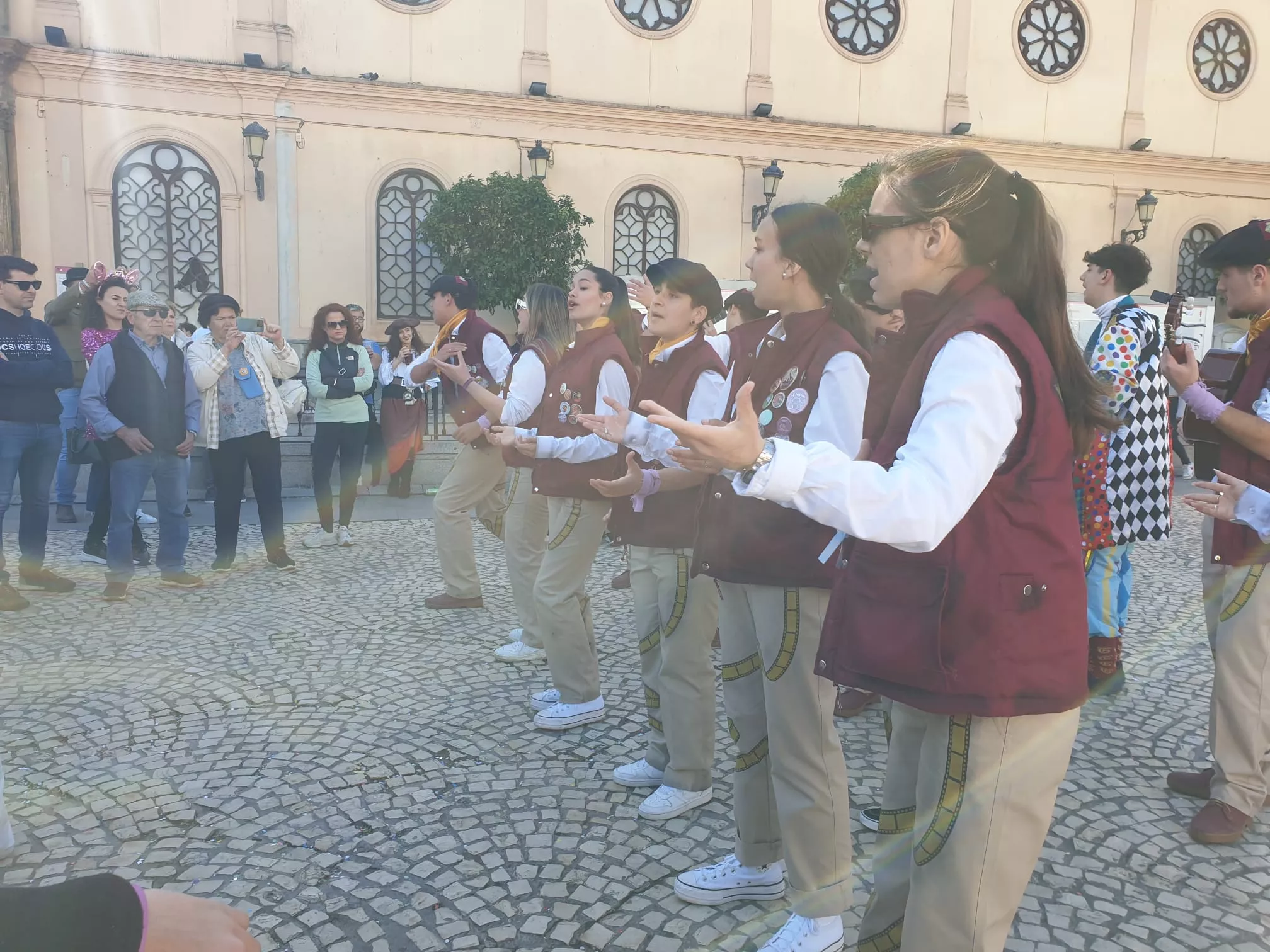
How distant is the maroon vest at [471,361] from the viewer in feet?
18.5

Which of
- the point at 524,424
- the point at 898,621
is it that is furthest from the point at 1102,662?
the point at 898,621

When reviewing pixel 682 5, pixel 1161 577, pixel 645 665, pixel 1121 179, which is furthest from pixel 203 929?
pixel 1121 179

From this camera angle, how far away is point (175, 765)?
368cm

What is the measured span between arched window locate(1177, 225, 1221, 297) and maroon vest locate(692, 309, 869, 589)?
2302cm

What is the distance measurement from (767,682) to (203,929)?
5.58 ft

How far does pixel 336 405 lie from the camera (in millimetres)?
7852

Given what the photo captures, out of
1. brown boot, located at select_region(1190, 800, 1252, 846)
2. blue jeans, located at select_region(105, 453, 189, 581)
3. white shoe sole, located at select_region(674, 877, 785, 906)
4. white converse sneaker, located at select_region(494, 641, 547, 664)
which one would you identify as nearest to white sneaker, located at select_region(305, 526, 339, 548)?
blue jeans, located at select_region(105, 453, 189, 581)

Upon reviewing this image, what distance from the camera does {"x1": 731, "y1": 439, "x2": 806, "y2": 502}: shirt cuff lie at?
148cm

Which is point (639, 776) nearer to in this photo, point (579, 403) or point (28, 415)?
point (579, 403)

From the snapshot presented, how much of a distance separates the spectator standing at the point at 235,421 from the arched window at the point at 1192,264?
71.5 ft

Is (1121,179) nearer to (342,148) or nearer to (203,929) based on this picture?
(342,148)

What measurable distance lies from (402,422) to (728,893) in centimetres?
785

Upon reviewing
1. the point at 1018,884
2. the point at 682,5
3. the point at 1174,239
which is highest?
the point at 682,5

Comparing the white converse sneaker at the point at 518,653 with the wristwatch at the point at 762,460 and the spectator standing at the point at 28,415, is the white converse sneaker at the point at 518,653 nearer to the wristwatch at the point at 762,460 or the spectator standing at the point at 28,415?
the spectator standing at the point at 28,415
